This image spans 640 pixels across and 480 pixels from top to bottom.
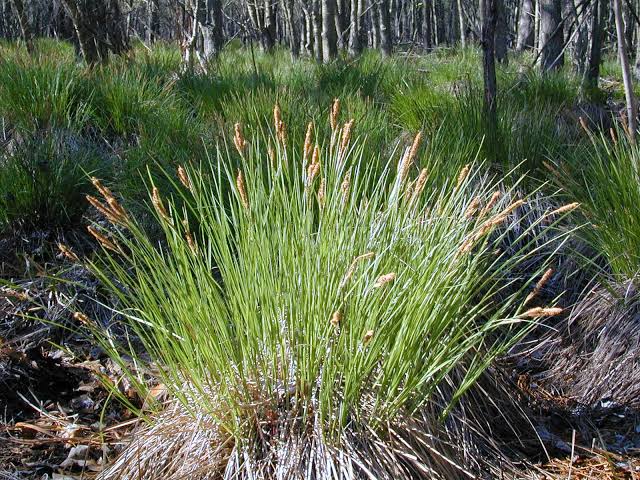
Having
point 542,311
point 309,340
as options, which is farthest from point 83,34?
point 542,311

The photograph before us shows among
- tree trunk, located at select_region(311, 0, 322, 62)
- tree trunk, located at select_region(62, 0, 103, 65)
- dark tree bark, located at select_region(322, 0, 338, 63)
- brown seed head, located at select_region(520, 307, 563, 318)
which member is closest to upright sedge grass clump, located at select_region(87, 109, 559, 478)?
brown seed head, located at select_region(520, 307, 563, 318)

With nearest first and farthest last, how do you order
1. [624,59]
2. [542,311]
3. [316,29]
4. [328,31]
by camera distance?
[542,311]
[624,59]
[328,31]
[316,29]

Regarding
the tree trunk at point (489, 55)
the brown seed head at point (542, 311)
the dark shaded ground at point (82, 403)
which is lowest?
the dark shaded ground at point (82, 403)

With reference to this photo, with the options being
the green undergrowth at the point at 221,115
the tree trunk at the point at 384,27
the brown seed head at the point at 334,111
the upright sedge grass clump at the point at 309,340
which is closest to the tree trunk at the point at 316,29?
the tree trunk at the point at 384,27

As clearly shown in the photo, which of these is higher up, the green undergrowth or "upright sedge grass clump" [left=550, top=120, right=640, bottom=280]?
the green undergrowth

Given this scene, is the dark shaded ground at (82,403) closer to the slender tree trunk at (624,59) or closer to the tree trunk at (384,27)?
the slender tree trunk at (624,59)

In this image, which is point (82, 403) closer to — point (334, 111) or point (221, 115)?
point (334, 111)

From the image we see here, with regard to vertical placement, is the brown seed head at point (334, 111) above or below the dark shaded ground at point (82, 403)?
above

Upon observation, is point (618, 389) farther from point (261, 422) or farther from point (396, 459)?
point (261, 422)

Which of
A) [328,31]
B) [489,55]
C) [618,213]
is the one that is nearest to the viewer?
[618,213]

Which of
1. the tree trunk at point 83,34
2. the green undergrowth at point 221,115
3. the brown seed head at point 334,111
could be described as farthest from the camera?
the tree trunk at point 83,34

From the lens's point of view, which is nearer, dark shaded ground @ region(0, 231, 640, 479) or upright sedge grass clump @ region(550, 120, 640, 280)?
dark shaded ground @ region(0, 231, 640, 479)

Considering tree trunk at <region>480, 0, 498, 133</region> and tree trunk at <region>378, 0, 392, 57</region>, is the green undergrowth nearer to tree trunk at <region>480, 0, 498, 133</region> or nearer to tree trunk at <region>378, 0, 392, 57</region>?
tree trunk at <region>480, 0, 498, 133</region>

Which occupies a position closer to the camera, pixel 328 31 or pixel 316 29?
pixel 328 31
